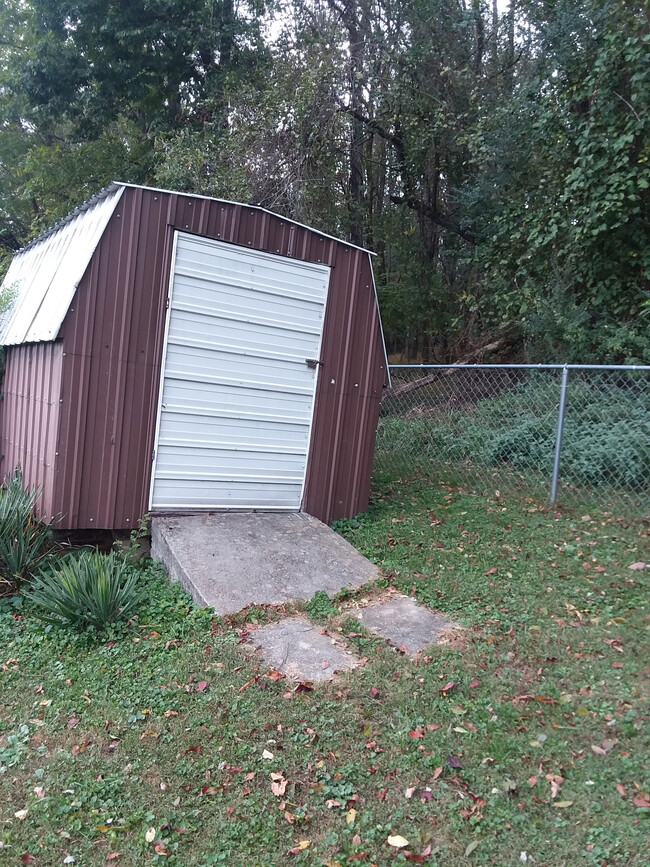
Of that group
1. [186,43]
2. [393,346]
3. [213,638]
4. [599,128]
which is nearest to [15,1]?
[186,43]

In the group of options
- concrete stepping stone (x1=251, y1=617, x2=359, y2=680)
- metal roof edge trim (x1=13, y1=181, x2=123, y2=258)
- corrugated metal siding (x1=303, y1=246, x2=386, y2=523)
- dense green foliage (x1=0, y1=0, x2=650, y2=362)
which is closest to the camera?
concrete stepping stone (x1=251, y1=617, x2=359, y2=680)

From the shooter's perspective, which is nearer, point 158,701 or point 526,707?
point 526,707

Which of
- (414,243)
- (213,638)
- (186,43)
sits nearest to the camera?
(213,638)

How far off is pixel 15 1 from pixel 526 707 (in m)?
21.9

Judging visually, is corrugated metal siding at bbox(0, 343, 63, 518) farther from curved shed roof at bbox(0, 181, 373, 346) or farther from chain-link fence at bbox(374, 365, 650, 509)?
chain-link fence at bbox(374, 365, 650, 509)

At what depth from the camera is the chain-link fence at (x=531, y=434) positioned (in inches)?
238

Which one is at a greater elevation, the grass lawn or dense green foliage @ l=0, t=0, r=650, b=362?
dense green foliage @ l=0, t=0, r=650, b=362

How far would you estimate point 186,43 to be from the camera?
13.7m

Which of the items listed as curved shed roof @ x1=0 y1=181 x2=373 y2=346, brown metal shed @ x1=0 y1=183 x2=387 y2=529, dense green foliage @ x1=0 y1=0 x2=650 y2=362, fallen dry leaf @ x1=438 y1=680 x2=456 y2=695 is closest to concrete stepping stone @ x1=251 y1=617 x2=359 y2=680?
fallen dry leaf @ x1=438 y1=680 x2=456 y2=695

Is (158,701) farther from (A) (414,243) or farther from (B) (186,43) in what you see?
(B) (186,43)

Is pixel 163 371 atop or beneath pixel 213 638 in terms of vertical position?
atop

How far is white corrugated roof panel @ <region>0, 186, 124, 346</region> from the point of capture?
509 cm

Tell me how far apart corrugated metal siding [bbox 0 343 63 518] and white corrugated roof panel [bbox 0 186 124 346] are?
189 mm

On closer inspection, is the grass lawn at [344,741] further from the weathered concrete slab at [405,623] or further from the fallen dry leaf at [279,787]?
the weathered concrete slab at [405,623]
